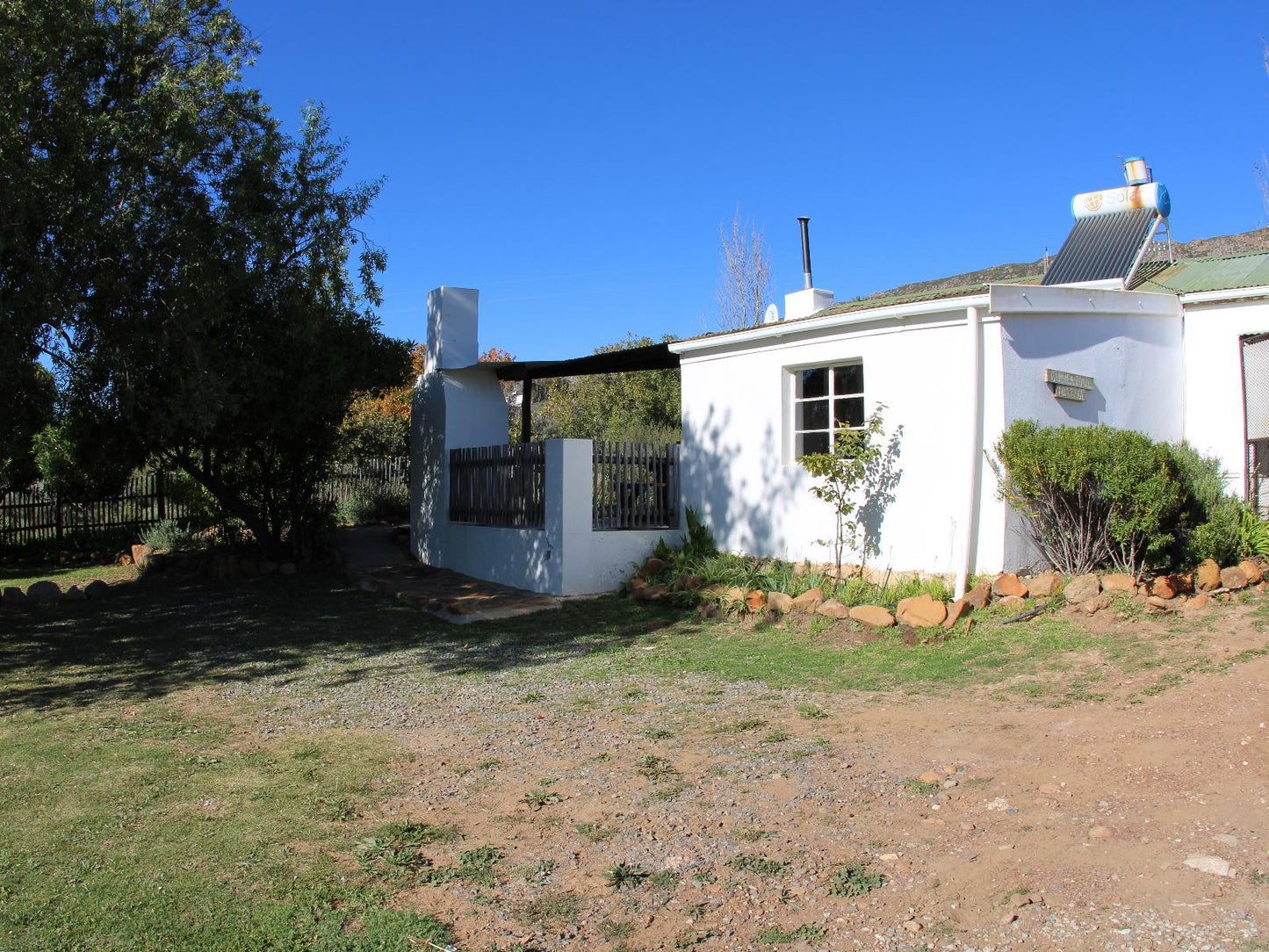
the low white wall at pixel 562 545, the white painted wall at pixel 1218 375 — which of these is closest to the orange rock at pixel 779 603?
the low white wall at pixel 562 545

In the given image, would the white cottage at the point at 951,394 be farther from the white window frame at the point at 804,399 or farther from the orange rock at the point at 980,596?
the orange rock at the point at 980,596

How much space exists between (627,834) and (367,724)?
2.73 meters

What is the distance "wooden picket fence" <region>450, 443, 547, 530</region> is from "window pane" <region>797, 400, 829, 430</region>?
313 centimetres

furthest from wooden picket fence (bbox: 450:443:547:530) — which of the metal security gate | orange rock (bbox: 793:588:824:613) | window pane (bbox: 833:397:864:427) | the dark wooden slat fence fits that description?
the metal security gate

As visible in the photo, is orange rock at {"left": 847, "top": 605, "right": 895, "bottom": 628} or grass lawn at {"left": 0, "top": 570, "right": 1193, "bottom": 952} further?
orange rock at {"left": 847, "top": 605, "right": 895, "bottom": 628}

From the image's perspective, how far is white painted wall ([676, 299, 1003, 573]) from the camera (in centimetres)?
954

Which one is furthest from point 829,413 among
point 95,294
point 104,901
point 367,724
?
point 104,901

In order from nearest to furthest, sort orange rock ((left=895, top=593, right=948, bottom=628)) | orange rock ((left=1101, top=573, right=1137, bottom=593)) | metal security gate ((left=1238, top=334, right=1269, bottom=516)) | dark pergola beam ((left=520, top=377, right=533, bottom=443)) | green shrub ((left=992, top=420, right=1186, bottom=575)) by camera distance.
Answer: orange rock ((left=1101, top=573, right=1137, bottom=593)), green shrub ((left=992, top=420, right=1186, bottom=575)), orange rock ((left=895, top=593, right=948, bottom=628)), metal security gate ((left=1238, top=334, right=1269, bottom=516)), dark pergola beam ((left=520, top=377, right=533, bottom=443))

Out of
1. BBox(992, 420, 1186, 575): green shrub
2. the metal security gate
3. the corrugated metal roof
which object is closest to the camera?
BBox(992, 420, 1186, 575): green shrub

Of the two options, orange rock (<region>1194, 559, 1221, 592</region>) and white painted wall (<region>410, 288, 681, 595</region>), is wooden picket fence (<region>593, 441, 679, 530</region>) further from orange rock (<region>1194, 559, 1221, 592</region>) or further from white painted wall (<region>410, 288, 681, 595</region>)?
orange rock (<region>1194, 559, 1221, 592</region>)

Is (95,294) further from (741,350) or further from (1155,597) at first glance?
(1155,597)

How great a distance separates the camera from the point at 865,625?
8930 millimetres

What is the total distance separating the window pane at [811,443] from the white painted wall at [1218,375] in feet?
12.9

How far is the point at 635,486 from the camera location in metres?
12.3
